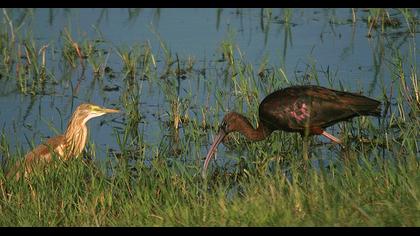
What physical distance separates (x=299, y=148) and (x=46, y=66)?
4144 mm

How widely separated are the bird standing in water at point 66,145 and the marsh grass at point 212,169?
156 millimetres

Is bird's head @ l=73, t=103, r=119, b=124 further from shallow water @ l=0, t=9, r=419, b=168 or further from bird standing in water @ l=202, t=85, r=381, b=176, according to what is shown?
bird standing in water @ l=202, t=85, r=381, b=176

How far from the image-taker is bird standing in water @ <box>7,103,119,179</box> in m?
8.75

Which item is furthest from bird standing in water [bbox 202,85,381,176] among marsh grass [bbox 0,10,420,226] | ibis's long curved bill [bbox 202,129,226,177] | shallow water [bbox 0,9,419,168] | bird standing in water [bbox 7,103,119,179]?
bird standing in water [bbox 7,103,119,179]

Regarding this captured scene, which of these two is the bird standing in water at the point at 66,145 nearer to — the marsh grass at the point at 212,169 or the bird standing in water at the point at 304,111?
the marsh grass at the point at 212,169

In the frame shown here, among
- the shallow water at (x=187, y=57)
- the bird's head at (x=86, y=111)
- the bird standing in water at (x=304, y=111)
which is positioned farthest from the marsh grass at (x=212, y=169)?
the bird's head at (x=86, y=111)

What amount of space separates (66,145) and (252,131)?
1534 mm

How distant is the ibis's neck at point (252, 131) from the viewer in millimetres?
9758

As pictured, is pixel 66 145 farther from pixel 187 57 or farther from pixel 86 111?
pixel 187 57

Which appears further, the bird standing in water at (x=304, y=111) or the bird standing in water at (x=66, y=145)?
the bird standing in water at (x=304, y=111)

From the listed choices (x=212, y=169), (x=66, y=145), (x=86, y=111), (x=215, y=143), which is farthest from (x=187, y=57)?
(x=66, y=145)

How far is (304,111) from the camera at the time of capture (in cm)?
957

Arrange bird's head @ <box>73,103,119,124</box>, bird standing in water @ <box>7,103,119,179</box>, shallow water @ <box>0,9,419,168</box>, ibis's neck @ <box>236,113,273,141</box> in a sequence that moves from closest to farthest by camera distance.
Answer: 1. bird standing in water @ <box>7,103,119,179</box>
2. ibis's neck @ <box>236,113,273,141</box>
3. bird's head @ <box>73,103,119,124</box>
4. shallow water @ <box>0,9,419,168</box>

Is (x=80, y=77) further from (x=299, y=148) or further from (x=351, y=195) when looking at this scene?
(x=351, y=195)
